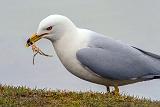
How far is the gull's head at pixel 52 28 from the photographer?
31.1 feet

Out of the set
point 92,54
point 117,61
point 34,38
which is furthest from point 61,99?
point 117,61

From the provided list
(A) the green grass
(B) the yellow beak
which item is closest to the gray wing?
(A) the green grass

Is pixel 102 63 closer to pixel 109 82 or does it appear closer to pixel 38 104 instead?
pixel 109 82

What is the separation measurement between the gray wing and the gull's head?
0.55 meters

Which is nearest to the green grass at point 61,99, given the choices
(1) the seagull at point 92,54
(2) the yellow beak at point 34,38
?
(1) the seagull at point 92,54

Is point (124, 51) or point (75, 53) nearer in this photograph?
point (75, 53)

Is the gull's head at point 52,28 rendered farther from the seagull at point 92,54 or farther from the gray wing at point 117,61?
the gray wing at point 117,61

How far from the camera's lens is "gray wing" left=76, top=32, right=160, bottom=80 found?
956cm

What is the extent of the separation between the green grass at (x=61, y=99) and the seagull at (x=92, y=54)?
0.42 m

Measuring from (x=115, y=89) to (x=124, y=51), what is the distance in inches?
31.9

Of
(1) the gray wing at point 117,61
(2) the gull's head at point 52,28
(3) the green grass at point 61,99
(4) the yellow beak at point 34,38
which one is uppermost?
(2) the gull's head at point 52,28

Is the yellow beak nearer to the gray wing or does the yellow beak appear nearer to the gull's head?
the gull's head

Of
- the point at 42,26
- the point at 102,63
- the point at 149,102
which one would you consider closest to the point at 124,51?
the point at 102,63

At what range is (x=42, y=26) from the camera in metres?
9.46
